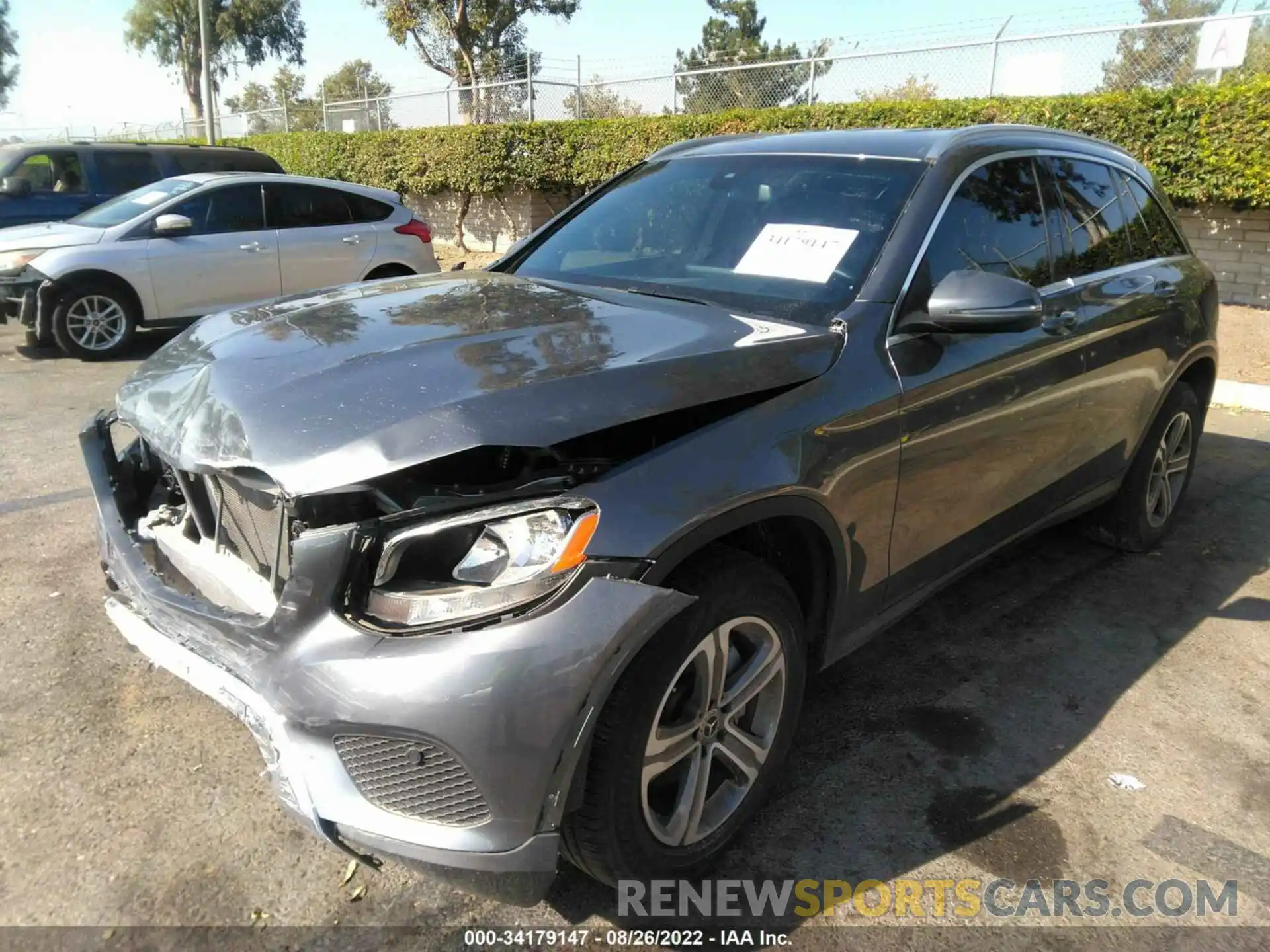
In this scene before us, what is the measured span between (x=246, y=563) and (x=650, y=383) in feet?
3.48

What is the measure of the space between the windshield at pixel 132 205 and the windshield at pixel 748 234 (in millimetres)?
6395

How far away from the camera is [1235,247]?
1043 centimetres

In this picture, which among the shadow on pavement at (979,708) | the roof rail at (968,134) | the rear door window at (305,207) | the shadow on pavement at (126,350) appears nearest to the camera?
the shadow on pavement at (979,708)

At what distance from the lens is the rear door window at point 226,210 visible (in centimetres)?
865

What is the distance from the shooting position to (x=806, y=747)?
297 centimetres

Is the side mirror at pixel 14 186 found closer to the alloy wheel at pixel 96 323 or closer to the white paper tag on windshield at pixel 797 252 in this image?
the alloy wheel at pixel 96 323

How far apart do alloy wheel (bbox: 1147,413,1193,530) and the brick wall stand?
6.77 metres

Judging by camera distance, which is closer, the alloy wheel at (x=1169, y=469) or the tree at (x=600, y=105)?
the alloy wheel at (x=1169, y=469)

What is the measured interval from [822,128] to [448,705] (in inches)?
331

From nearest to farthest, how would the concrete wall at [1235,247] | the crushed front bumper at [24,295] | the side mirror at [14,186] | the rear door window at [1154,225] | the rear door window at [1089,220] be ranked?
the rear door window at [1089,220]
the rear door window at [1154,225]
the crushed front bumper at [24,295]
the concrete wall at [1235,247]
the side mirror at [14,186]

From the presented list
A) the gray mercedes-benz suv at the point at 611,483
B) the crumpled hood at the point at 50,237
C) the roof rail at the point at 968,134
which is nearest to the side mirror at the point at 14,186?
the crumpled hood at the point at 50,237

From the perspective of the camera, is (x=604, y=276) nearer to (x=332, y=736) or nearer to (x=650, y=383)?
(x=650, y=383)

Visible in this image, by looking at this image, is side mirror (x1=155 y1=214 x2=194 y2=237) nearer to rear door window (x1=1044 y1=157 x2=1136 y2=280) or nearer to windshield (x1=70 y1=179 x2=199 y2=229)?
windshield (x1=70 y1=179 x2=199 y2=229)

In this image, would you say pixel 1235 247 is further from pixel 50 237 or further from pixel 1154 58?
pixel 50 237
